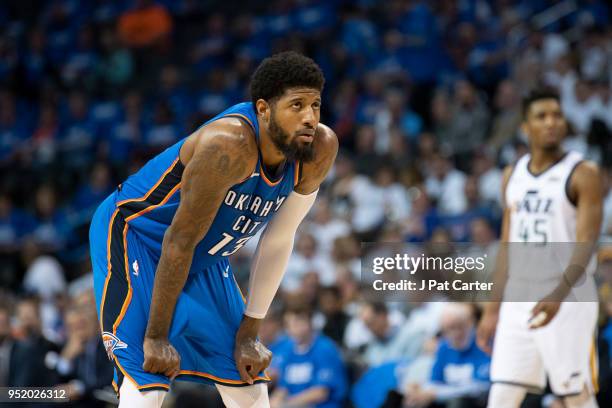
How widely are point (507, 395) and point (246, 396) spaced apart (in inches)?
78.8

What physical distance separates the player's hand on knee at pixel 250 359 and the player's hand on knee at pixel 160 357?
33 centimetres

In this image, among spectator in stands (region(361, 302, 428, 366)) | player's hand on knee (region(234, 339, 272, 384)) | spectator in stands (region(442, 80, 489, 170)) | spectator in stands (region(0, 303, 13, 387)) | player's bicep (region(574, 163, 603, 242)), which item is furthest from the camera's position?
spectator in stands (region(442, 80, 489, 170))

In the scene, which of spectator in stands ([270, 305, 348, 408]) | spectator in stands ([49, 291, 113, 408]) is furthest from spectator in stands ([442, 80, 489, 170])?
spectator in stands ([49, 291, 113, 408])

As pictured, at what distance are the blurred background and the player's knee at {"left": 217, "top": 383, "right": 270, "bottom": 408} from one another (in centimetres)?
321

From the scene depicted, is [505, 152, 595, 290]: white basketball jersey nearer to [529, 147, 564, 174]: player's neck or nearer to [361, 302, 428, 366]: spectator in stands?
[529, 147, 564, 174]: player's neck

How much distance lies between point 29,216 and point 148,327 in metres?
10.2

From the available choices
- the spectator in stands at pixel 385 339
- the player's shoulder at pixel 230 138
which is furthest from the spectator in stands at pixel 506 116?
the player's shoulder at pixel 230 138

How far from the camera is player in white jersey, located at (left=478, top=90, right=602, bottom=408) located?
537 centimetres

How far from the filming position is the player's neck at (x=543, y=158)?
568 cm

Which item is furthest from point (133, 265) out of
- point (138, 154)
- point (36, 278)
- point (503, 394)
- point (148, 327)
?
point (138, 154)

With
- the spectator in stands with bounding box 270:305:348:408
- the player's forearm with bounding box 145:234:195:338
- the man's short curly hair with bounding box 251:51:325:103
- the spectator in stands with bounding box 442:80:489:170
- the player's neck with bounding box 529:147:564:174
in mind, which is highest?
the spectator in stands with bounding box 442:80:489:170

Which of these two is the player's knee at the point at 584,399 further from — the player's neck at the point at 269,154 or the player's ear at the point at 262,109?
the player's ear at the point at 262,109

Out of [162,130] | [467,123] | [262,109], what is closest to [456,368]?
[262,109]

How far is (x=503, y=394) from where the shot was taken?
18.2 feet
